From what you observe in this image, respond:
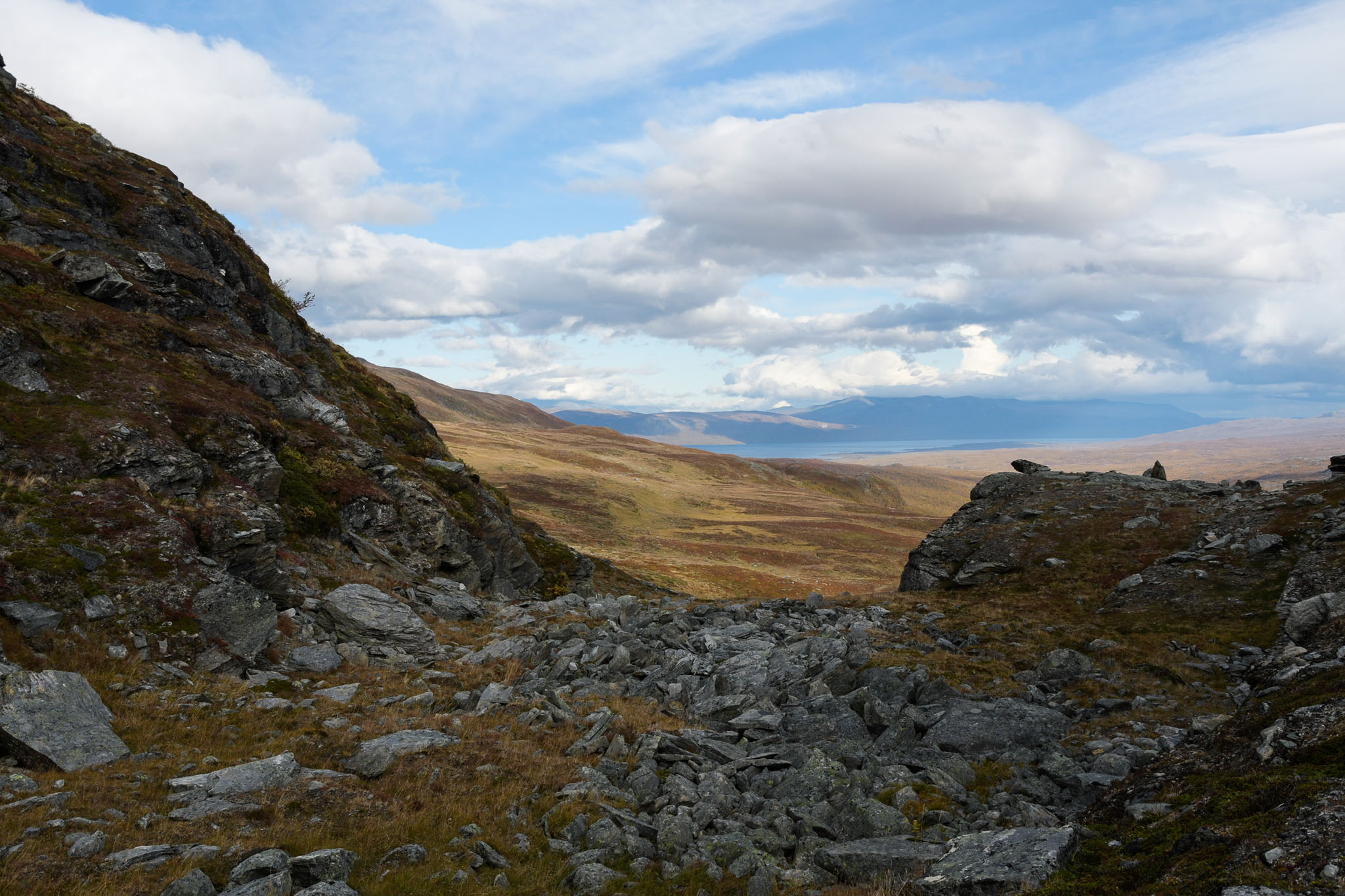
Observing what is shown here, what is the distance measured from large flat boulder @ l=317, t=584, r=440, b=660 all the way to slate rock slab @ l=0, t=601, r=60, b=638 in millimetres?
7585

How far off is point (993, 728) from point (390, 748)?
15.2 m

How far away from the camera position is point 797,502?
168m

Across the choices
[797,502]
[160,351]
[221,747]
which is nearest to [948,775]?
[221,747]

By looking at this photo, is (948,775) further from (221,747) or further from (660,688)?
(221,747)

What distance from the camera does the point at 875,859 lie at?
11039mm

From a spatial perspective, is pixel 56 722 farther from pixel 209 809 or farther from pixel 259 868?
pixel 259 868

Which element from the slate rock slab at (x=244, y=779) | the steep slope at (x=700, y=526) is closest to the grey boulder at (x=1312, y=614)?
the slate rock slab at (x=244, y=779)

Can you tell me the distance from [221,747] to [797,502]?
161 metres

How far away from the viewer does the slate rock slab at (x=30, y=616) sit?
15344 mm

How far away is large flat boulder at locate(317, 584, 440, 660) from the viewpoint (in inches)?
893

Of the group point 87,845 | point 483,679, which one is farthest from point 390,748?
point 483,679

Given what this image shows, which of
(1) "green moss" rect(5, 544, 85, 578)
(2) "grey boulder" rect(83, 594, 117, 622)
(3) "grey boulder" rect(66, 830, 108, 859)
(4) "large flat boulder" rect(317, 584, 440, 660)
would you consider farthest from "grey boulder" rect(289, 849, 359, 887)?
(4) "large flat boulder" rect(317, 584, 440, 660)

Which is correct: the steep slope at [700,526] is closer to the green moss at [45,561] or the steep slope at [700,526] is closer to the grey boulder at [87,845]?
the green moss at [45,561]

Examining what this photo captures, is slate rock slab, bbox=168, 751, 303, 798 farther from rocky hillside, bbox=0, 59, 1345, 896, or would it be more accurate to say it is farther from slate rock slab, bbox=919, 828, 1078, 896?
slate rock slab, bbox=919, 828, 1078, 896
